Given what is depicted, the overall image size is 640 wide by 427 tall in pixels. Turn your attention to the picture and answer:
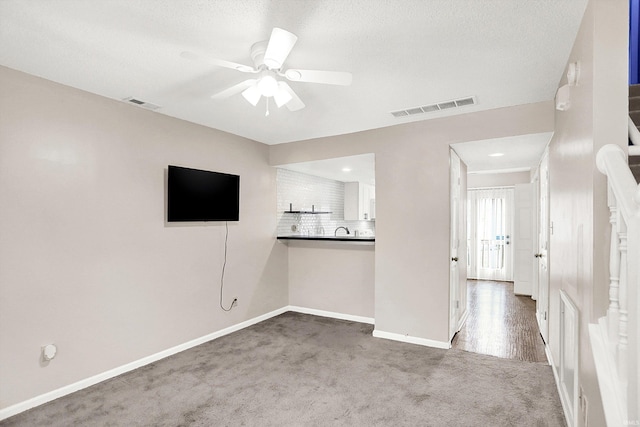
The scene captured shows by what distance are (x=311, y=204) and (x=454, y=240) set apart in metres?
2.78

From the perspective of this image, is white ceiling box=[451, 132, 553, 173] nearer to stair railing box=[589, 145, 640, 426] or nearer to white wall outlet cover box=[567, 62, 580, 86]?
white wall outlet cover box=[567, 62, 580, 86]

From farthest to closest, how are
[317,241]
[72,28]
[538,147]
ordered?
1. [317,241]
2. [538,147]
3. [72,28]

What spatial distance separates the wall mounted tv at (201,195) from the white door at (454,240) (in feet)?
8.48

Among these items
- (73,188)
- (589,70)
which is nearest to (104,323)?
(73,188)

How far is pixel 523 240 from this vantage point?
21.3 feet

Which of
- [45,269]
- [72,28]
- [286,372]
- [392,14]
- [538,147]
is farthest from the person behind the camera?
[538,147]

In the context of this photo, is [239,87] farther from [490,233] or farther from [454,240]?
[490,233]

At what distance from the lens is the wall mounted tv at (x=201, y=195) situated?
11.7 ft

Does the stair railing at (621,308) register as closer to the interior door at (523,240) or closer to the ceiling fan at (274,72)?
the ceiling fan at (274,72)

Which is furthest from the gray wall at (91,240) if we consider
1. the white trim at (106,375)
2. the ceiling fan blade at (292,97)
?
the ceiling fan blade at (292,97)

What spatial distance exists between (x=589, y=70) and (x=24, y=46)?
3.35m

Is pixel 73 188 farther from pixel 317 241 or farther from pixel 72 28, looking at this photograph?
pixel 317 241

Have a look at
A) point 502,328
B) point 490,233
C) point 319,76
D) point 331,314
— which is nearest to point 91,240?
point 319,76

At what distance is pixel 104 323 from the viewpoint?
9.98ft
